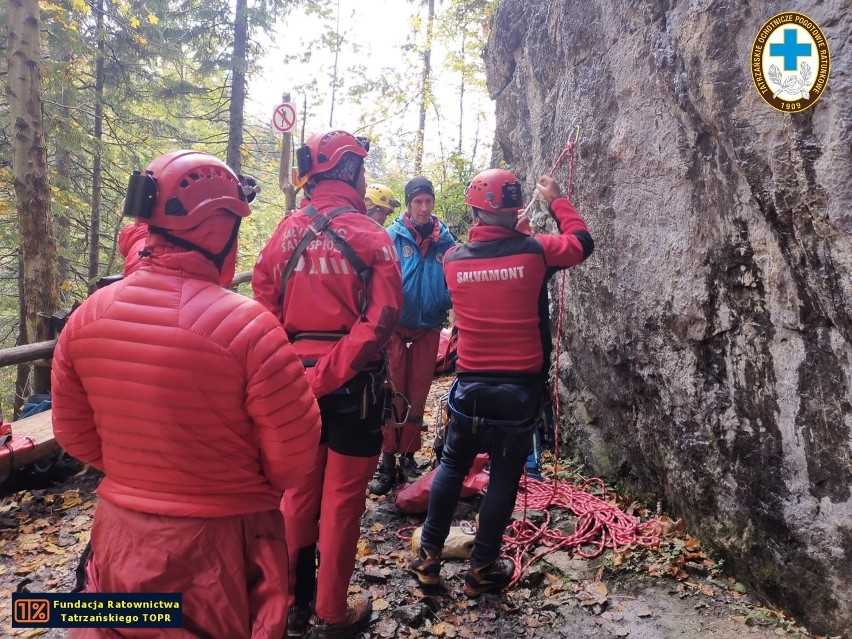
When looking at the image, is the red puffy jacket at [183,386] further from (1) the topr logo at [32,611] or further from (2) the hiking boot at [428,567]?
(2) the hiking boot at [428,567]

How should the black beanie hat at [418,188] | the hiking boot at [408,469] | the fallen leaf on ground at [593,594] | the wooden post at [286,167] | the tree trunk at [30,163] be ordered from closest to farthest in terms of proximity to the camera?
the fallen leaf on ground at [593,594], the black beanie hat at [418,188], the hiking boot at [408,469], the tree trunk at [30,163], the wooden post at [286,167]

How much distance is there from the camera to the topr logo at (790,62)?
233cm

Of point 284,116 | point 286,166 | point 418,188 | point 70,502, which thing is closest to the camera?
point 70,502

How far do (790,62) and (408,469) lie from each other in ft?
13.8

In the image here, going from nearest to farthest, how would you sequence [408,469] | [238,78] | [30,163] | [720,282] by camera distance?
1. [720,282]
2. [408,469]
3. [30,163]
4. [238,78]

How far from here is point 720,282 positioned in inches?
125

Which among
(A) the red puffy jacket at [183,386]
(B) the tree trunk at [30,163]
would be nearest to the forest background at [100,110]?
(B) the tree trunk at [30,163]

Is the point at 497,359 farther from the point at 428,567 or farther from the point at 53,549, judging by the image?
the point at 53,549

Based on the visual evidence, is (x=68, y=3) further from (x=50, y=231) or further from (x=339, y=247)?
(x=339, y=247)

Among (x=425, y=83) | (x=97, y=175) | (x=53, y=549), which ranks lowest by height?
(x=53, y=549)

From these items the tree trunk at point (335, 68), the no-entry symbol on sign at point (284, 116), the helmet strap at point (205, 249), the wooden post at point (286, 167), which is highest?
the tree trunk at point (335, 68)

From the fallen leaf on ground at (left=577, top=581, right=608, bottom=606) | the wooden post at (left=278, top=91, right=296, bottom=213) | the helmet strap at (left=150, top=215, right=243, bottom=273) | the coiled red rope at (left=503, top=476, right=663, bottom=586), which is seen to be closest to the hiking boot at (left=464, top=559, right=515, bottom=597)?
the coiled red rope at (left=503, top=476, right=663, bottom=586)

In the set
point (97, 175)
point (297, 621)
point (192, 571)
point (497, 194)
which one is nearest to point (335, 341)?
point (497, 194)

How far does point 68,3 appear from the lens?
957 centimetres
